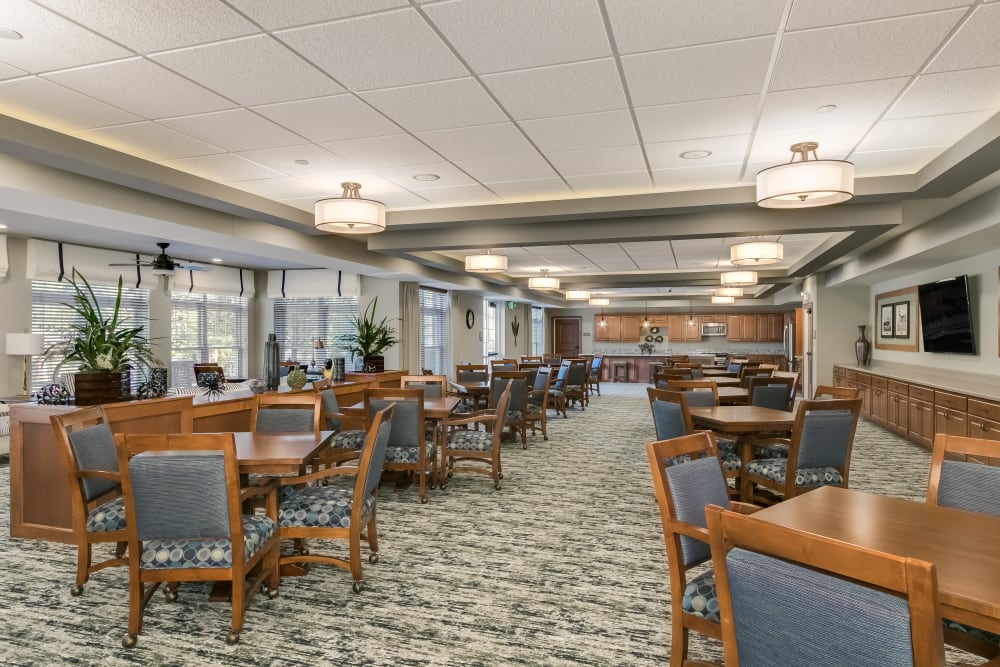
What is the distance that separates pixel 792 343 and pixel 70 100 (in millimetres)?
16094

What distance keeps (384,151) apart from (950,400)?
20.6 feet

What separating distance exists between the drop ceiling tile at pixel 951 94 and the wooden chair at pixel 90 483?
4631mm

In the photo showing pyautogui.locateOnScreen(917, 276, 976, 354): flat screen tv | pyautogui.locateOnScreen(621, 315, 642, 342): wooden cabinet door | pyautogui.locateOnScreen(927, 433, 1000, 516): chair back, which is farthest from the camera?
pyautogui.locateOnScreen(621, 315, 642, 342): wooden cabinet door

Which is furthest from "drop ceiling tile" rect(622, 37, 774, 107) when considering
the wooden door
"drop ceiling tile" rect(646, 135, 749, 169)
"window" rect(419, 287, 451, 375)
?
the wooden door

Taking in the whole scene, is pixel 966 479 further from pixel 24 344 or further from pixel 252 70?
pixel 24 344

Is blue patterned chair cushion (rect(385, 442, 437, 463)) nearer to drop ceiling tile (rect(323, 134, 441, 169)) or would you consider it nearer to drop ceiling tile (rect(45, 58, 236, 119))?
drop ceiling tile (rect(323, 134, 441, 169))

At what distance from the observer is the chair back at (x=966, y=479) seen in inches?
89.9

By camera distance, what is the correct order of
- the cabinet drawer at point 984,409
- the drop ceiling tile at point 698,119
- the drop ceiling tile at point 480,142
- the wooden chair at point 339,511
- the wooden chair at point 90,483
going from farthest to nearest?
the cabinet drawer at point 984,409 → the drop ceiling tile at point 480,142 → the drop ceiling tile at point 698,119 → the wooden chair at point 339,511 → the wooden chair at point 90,483

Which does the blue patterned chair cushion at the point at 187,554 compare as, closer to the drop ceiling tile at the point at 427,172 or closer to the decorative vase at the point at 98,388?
the decorative vase at the point at 98,388

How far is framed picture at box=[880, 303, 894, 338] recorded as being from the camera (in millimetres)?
9906

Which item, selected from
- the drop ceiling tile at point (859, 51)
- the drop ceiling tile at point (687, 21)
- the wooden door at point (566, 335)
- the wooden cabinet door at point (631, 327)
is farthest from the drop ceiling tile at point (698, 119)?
the wooden door at point (566, 335)

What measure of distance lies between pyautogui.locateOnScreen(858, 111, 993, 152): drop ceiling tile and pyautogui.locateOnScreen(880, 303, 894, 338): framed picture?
6838mm

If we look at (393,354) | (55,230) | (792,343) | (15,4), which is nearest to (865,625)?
(15,4)

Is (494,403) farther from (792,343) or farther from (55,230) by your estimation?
(792,343)
